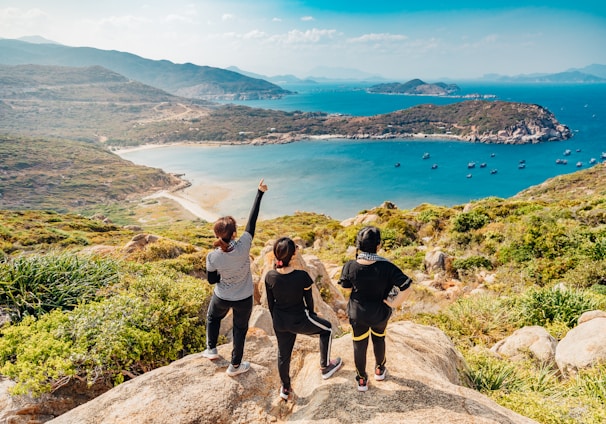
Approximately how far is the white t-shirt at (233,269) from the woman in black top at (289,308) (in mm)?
501

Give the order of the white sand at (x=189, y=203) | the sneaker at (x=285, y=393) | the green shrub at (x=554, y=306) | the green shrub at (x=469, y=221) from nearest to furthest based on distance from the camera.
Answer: the sneaker at (x=285, y=393)
the green shrub at (x=554, y=306)
the green shrub at (x=469, y=221)
the white sand at (x=189, y=203)

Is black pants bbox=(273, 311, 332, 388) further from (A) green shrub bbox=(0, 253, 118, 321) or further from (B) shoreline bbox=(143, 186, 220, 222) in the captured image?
(B) shoreline bbox=(143, 186, 220, 222)

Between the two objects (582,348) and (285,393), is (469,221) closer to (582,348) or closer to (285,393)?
(582,348)

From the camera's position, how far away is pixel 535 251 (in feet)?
45.1

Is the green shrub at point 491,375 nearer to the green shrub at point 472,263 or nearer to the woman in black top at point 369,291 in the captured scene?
the woman in black top at point 369,291

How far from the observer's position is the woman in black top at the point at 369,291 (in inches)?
163

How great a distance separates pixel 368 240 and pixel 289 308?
4.58 ft

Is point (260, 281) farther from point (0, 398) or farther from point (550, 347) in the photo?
point (550, 347)

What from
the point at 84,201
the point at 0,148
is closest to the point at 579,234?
the point at 84,201

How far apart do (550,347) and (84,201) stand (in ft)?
378

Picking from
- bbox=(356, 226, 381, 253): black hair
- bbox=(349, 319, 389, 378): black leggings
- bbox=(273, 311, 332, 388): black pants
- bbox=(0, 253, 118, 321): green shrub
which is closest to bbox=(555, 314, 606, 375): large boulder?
bbox=(349, 319, 389, 378): black leggings

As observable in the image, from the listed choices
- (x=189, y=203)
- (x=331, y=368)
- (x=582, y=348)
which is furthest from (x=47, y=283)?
(x=189, y=203)

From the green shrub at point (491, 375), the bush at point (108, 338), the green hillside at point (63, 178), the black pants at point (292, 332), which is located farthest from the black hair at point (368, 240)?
the green hillside at point (63, 178)

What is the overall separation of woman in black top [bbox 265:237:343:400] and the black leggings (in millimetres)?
464
